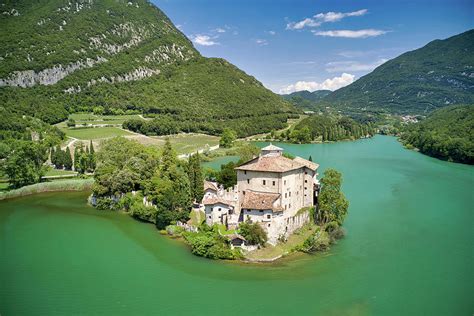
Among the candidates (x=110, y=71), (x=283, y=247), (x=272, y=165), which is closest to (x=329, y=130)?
(x=110, y=71)

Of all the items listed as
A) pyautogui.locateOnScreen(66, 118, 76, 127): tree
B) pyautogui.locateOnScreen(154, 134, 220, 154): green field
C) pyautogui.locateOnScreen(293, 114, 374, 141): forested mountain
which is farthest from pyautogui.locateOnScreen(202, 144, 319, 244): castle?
pyautogui.locateOnScreen(293, 114, 374, 141): forested mountain

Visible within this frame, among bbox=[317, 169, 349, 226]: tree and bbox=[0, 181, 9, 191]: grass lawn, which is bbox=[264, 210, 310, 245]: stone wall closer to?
bbox=[317, 169, 349, 226]: tree

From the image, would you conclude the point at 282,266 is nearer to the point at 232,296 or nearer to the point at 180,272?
the point at 232,296

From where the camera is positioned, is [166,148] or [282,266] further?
[166,148]

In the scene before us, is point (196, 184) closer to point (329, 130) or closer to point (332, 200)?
point (332, 200)

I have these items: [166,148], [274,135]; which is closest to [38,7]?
[274,135]

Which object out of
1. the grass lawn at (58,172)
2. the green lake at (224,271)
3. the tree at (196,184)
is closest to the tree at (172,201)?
the tree at (196,184)

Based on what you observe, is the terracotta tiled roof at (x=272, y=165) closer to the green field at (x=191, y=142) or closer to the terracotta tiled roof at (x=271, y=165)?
the terracotta tiled roof at (x=271, y=165)
